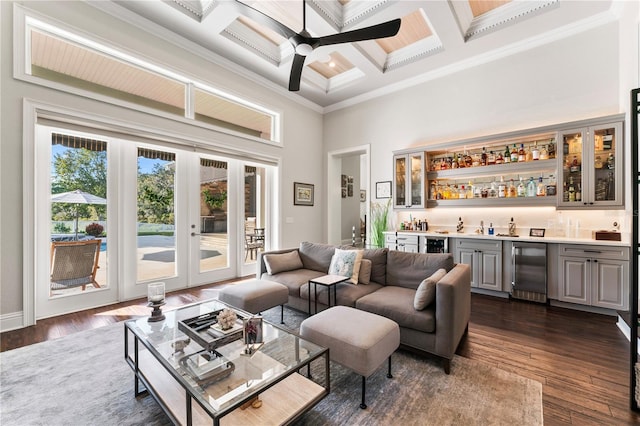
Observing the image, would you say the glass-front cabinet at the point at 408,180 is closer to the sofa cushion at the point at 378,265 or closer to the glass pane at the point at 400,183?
the glass pane at the point at 400,183

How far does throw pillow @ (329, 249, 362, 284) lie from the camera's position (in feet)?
10.2

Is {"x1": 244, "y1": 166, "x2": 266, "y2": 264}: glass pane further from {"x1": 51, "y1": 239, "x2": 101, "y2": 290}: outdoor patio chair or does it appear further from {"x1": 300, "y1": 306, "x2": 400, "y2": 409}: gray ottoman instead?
{"x1": 300, "y1": 306, "x2": 400, "y2": 409}: gray ottoman

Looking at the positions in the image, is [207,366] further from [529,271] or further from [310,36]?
[529,271]

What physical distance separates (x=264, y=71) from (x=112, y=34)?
2.22 meters

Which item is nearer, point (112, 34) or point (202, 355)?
point (202, 355)

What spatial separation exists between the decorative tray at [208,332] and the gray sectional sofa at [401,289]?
1229mm

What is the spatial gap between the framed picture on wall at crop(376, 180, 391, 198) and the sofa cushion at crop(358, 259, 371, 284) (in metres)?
2.63

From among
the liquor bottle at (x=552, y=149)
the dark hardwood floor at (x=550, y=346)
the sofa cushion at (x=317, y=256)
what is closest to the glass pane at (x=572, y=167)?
the liquor bottle at (x=552, y=149)

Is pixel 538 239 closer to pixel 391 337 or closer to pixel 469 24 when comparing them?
pixel 391 337

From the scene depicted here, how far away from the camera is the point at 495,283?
3.87 meters

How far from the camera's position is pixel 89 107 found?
10.6ft

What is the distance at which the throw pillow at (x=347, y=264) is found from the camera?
3.10 metres

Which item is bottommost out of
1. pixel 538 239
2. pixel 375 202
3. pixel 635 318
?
pixel 635 318

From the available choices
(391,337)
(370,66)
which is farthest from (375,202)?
(391,337)
